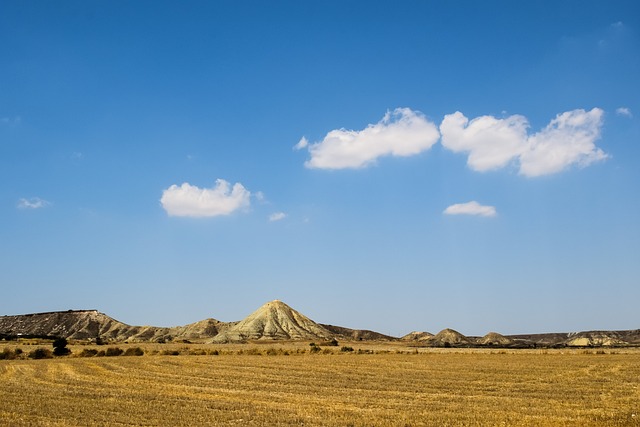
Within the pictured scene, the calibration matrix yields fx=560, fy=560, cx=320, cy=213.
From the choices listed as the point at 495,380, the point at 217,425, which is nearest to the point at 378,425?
the point at 217,425

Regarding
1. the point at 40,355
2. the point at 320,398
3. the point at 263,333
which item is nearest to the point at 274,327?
the point at 263,333

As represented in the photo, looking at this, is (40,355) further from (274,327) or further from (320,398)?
(274,327)

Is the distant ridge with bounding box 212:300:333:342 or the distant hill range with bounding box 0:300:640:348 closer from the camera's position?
the distant hill range with bounding box 0:300:640:348

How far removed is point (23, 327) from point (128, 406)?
202 m

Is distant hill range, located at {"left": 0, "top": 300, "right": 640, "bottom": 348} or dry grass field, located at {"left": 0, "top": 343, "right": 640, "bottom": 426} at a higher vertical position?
distant hill range, located at {"left": 0, "top": 300, "right": 640, "bottom": 348}

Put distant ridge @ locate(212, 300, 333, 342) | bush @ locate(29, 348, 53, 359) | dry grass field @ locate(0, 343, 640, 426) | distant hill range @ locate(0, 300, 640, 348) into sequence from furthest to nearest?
distant ridge @ locate(212, 300, 333, 342)
distant hill range @ locate(0, 300, 640, 348)
bush @ locate(29, 348, 53, 359)
dry grass field @ locate(0, 343, 640, 426)

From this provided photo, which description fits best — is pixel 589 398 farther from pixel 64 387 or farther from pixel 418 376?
pixel 64 387

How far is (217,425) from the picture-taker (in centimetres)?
1873

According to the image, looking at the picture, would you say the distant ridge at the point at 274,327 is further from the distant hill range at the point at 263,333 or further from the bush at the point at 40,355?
the bush at the point at 40,355

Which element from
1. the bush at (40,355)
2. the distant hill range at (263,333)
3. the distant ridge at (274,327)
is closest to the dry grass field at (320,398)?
the bush at (40,355)

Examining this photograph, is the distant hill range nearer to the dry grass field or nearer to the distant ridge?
the distant ridge

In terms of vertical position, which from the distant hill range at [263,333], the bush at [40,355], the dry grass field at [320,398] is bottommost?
the dry grass field at [320,398]

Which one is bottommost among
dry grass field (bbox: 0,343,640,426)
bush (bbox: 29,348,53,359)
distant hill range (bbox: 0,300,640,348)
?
dry grass field (bbox: 0,343,640,426)

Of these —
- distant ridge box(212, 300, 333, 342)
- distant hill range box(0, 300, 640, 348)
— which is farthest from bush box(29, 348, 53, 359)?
distant ridge box(212, 300, 333, 342)
